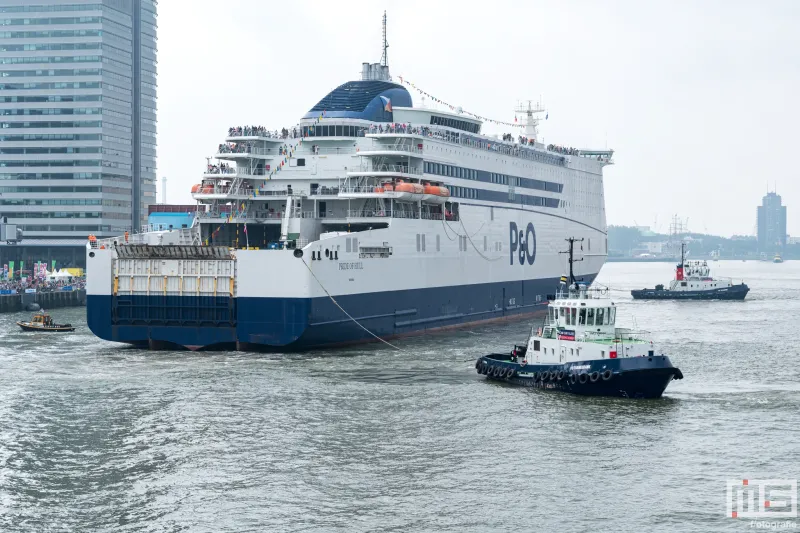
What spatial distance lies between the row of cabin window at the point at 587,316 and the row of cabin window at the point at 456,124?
28.6m

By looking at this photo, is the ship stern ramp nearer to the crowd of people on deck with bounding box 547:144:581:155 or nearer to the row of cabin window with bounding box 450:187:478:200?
the row of cabin window with bounding box 450:187:478:200

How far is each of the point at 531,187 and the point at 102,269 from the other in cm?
3752

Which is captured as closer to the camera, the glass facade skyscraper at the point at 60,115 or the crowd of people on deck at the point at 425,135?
the crowd of people on deck at the point at 425,135

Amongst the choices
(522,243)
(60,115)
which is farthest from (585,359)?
(60,115)

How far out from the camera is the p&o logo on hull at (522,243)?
251 ft

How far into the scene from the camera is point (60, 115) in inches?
5281

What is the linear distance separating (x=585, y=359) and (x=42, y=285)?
6805 cm

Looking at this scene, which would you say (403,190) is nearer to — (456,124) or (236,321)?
(236,321)

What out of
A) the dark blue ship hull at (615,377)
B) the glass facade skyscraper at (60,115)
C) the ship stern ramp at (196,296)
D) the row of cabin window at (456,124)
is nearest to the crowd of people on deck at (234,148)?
the ship stern ramp at (196,296)

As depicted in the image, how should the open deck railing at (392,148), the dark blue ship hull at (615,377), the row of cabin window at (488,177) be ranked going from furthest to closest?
the row of cabin window at (488,177) → the open deck railing at (392,148) → the dark blue ship hull at (615,377)

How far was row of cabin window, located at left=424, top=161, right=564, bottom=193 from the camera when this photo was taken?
65.8 meters

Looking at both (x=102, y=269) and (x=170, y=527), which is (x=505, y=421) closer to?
(x=170, y=527)

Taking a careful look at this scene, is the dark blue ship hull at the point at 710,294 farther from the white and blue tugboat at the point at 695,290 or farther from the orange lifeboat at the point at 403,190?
the orange lifeboat at the point at 403,190

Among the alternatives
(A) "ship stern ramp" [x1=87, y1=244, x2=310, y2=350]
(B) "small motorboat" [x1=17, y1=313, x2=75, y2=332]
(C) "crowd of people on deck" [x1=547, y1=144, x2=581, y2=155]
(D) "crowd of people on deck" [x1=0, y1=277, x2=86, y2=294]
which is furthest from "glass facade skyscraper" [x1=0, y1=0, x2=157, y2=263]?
(A) "ship stern ramp" [x1=87, y1=244, x2=310, y2=350]
